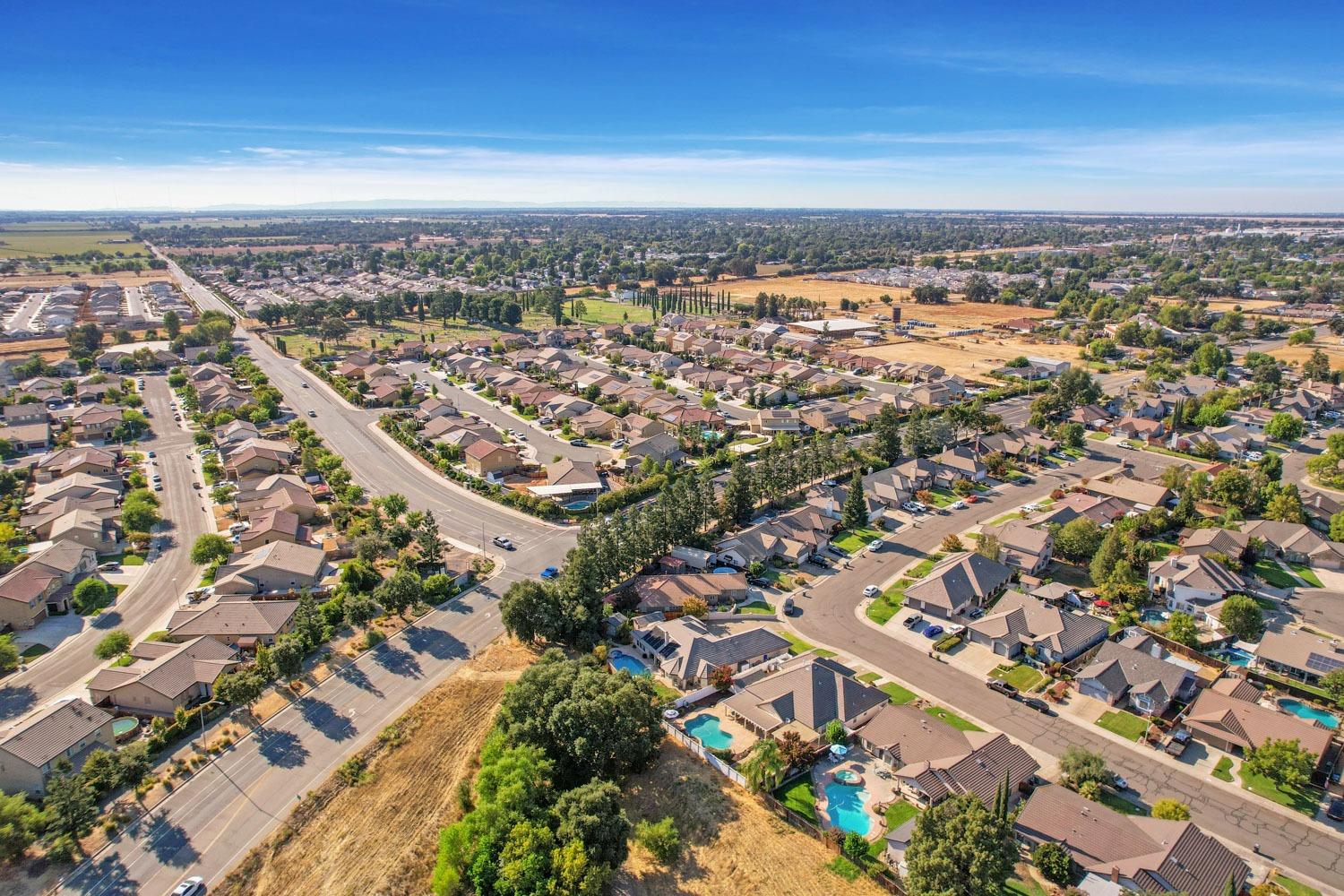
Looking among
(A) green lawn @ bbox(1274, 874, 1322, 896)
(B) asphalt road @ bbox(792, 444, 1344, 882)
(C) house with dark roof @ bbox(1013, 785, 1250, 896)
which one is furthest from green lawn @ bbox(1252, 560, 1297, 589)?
(C) house with dark roof @ bbox(1013, 785, 1250, 896)

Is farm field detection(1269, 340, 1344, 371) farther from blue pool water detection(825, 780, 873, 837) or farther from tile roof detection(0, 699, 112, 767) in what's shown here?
tile roof detection(0, 699, 112, 767)

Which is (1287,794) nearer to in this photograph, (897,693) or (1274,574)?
(897,693)

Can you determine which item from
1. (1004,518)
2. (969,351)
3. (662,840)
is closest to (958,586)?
(1004,518)

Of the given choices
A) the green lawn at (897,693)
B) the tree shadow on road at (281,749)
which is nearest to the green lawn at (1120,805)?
the green lawn at (897,693)

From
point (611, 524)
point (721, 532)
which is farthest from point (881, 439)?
point (611, 524)

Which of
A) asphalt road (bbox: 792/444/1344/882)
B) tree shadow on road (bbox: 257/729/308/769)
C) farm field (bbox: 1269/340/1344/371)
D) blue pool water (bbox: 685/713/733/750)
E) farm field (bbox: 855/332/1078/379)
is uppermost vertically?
farm field (bbox: 1269/340/1344/371)
